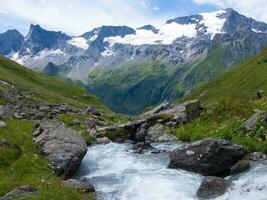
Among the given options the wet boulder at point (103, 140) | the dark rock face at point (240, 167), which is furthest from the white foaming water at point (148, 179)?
the wet boulder at point (103, 140)

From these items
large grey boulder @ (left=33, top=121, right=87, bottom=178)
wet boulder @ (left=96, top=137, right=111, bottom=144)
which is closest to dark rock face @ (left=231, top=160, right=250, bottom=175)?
large grey boulder @ (left=33, top=121, right=87, bottom=178)

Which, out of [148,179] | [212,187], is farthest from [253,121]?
[212,187]

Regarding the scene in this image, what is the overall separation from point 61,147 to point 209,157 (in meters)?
11.5

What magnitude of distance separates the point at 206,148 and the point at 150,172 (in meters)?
4.75

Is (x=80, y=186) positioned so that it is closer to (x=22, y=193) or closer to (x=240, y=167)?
(x=22, y=193)

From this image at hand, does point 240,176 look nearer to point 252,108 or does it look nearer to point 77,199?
point 77,199

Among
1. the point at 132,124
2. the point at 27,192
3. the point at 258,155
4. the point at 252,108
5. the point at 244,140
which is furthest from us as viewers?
the point at 132,124

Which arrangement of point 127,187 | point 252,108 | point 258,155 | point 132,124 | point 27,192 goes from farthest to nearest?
point 132,124 → point 252,108 → point 258,155 → point 127,187 → point 27,192

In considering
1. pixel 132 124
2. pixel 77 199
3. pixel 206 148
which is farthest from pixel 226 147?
pixel 132 124

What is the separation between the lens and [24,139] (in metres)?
38.6

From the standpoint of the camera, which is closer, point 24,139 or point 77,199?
point 77,199

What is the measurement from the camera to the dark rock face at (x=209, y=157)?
3494cm

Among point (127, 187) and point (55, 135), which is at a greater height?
point (55, 135)

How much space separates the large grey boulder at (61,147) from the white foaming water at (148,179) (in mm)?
1394
